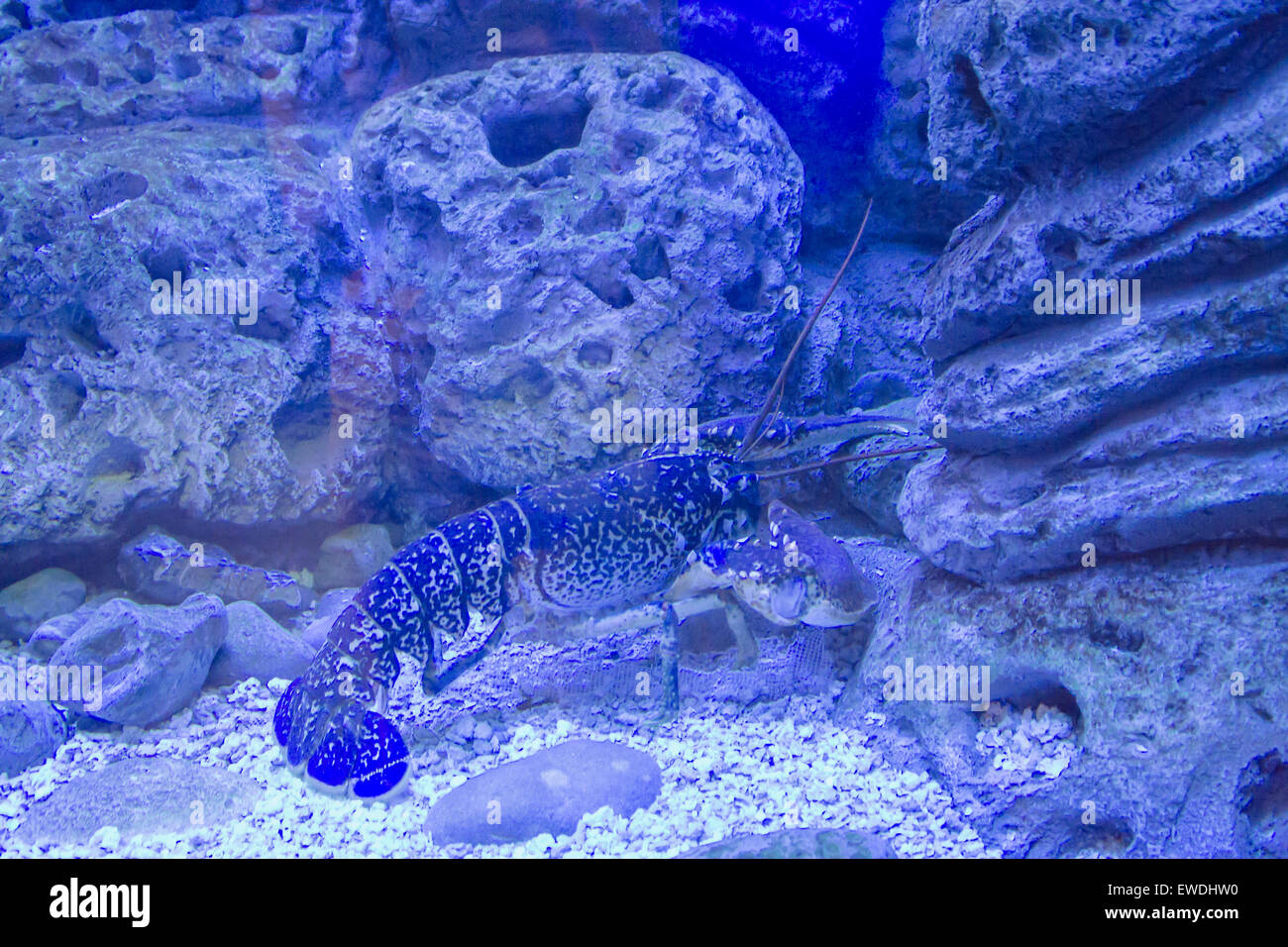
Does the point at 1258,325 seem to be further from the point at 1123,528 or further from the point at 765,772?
the point at 765,772

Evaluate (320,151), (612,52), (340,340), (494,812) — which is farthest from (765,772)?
(320,151)

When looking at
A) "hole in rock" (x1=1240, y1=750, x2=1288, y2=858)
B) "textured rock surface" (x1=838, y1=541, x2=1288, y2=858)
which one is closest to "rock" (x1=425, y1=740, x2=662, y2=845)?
"textured rock surface" (x1=838, y1=541, x2=1288, y2=858)

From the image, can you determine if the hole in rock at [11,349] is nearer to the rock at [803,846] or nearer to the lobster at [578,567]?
the lobster at [578,567]

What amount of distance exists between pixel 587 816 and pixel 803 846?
0.85 m

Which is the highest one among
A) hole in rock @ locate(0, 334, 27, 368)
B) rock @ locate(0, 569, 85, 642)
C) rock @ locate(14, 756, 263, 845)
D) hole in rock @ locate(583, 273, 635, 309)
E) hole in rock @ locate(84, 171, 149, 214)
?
hole in rock @ locate(84, 171, 149, 214)

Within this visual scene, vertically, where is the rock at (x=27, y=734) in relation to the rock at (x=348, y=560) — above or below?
below

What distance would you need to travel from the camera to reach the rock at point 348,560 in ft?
16.4

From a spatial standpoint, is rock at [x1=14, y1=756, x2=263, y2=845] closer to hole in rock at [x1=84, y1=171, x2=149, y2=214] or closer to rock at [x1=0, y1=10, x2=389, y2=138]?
hole in rock at [x1=84, y1=171, x2=149, y2=214]

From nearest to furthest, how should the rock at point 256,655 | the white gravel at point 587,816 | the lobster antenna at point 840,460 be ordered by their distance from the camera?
the white gravel at point 587,816
the lobster antenna at point 840,460
the rock at point 256,655

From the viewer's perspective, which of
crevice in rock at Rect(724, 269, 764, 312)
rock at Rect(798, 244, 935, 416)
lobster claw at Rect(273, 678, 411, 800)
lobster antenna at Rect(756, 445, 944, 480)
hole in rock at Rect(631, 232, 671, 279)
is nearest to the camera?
lobster claw at Rect(273, 678, 411, 800)

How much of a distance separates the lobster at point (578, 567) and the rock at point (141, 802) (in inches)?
17.5

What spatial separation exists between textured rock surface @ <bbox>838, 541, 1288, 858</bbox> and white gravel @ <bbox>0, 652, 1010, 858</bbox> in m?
0.18

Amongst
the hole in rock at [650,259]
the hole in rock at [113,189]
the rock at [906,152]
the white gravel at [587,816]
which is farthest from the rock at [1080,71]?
the hole in rock at [113,189]

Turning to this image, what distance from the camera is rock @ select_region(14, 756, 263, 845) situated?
2822 mm
